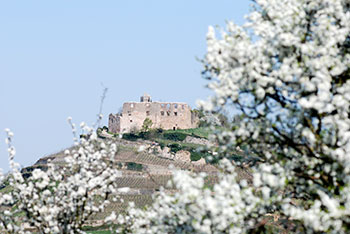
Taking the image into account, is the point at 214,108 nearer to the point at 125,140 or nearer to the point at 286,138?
the point at 286,138

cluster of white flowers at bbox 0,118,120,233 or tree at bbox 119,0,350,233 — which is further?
cluster of white flowers at bbox 0,118,120,233

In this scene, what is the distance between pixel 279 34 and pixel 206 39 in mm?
1125

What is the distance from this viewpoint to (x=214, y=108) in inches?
397

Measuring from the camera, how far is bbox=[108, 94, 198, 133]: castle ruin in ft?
376

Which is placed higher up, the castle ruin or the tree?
the tree

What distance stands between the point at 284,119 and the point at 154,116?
107m

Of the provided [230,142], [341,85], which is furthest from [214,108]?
[341,85]

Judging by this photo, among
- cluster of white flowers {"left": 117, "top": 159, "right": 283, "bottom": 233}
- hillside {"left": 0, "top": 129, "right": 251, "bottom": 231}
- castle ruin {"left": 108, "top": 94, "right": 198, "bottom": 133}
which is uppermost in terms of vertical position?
cluster of white flowers {"left": 117, "top": 159, "right": 283, "bottom": 233}

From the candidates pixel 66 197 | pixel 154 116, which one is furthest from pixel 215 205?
pixel 154 116

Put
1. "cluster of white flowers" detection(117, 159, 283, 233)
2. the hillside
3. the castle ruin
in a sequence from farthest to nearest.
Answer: the castle ruin → the hillside → "cluster of white flowers" detection(117, 159, 283, 233)

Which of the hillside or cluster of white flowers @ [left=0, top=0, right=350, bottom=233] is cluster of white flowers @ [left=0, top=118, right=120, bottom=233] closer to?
cluster of white flowers @ [left=0, top=0, right=350, bottom=233]

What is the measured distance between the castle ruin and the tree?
338ft

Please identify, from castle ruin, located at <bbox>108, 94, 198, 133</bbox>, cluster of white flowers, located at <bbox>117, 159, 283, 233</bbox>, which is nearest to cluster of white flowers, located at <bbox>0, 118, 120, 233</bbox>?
cluster of white flowers, located at <bbox>117, 159, 283, 233</bbox>

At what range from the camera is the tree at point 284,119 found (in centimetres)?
930
